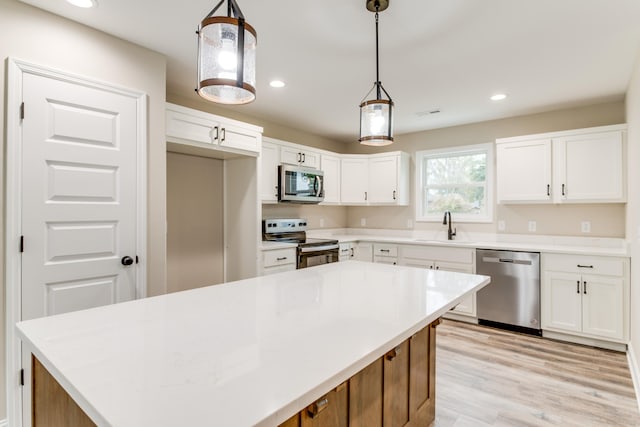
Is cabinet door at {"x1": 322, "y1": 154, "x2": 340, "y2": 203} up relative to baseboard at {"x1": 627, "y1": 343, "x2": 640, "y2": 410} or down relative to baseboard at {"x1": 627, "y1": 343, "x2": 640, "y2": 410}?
up

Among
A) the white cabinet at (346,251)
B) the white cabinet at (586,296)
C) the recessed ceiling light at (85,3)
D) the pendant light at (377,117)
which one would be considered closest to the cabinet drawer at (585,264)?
the white cabinet at (586,296)

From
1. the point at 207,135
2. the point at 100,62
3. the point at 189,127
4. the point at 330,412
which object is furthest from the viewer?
the point at 207,135

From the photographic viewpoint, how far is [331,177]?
16.3ft

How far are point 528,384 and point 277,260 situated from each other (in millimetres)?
2460

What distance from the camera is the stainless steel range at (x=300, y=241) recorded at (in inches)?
156

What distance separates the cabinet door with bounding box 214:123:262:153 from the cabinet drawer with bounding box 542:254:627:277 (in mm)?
3167

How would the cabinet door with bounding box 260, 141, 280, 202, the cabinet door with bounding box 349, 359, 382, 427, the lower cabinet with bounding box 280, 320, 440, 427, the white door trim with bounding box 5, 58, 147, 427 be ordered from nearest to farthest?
the lower cabinet with bounding box 280, 320, 440, 427
the cabinet door with bounding box 349, 359, 382, 427
the white door trim with bounding box 5, 58, 147, 427
the cabinet door with bounding box 260, 141, 280, 202

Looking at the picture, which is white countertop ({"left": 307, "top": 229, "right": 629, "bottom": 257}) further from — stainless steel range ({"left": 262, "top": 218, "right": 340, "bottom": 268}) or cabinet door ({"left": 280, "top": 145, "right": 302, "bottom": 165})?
cabinet door ({"left": 280, "top": 145, "right": 302, "bottom": 165})

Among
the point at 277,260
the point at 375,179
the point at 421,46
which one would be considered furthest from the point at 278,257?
the point at 421,46

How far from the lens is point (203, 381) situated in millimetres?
800

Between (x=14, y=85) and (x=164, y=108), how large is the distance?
87 cm

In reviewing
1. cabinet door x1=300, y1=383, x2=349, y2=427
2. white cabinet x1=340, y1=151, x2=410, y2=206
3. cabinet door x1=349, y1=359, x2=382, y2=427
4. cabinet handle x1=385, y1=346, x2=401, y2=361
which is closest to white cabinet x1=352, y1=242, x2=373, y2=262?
white cabinet x1=340, y1=151, x2=410, y2=206

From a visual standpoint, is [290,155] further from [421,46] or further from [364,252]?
[421,46]

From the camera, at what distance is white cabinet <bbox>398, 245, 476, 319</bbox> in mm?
3959
